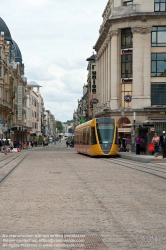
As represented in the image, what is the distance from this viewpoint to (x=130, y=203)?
1170cm

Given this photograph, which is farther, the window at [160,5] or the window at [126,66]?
the window at [126,66]

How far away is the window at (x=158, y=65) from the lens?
6750 cm

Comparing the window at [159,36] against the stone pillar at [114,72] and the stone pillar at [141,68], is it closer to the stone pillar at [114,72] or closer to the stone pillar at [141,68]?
the stone pillar at [141,68]

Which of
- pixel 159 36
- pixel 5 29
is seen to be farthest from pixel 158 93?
pixel 5 29

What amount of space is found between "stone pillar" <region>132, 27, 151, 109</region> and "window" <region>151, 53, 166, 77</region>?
63cm

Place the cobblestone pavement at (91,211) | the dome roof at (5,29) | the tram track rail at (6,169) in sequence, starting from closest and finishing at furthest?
the cobblestone pavement at (91,211) < the tram track rail at (6,169) < the dome roof at (5,29)

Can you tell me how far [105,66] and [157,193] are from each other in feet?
218

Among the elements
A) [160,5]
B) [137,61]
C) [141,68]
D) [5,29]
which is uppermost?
[5,29]

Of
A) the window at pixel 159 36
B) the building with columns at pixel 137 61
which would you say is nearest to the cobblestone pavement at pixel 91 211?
the building with columns at pixel 137 61

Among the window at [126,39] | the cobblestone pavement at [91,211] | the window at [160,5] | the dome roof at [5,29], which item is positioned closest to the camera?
the cobblestone pavement at [91,211]

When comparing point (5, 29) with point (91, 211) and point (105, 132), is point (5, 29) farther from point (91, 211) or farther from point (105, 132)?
point (91, 211)

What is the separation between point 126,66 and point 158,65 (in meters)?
4.59

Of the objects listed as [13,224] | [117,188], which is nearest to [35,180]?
[117,188]

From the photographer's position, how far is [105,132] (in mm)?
40250
